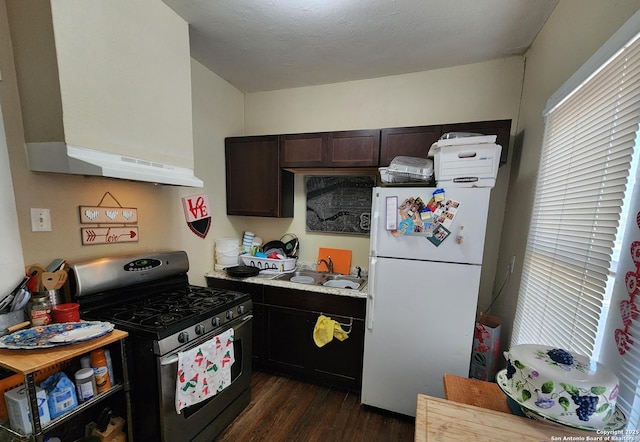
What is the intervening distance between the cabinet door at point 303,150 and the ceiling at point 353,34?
1.95ft

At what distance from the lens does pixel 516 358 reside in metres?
0.86

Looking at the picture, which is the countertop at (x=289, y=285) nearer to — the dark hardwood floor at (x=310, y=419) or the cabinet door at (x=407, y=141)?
the dark hardwood floor at (x=310, y=419)

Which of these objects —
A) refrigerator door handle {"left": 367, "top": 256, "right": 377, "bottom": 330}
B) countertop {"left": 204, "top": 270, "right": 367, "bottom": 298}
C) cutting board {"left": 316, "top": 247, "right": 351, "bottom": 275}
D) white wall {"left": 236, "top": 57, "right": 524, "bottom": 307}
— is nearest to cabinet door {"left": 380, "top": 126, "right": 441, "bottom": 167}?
white wall {"left": 236, "top": 57, "right": 524, "bottom": 307}

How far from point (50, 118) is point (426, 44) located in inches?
89.5

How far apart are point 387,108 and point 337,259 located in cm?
153

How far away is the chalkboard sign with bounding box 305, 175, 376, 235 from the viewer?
2469 mm

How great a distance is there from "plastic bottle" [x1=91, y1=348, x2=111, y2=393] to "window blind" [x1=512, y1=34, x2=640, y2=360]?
6.78 ft

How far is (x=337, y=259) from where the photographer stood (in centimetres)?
256

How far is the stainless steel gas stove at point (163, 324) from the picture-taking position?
4.11 ft

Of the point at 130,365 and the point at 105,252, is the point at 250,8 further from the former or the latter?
the point at 130,365

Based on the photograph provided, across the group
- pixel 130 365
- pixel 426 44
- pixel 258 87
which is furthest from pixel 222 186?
pixel 426 44

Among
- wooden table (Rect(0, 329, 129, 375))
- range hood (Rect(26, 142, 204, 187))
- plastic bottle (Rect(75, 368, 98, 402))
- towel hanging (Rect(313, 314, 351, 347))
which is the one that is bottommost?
towel hanging (Rect(313, 314, 351, 347))

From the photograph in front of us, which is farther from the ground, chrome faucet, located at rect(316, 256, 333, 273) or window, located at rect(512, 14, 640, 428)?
window, located at rect(512, 14, 640, 428)

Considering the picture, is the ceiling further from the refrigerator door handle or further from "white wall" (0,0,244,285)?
the refrigerator door handle
